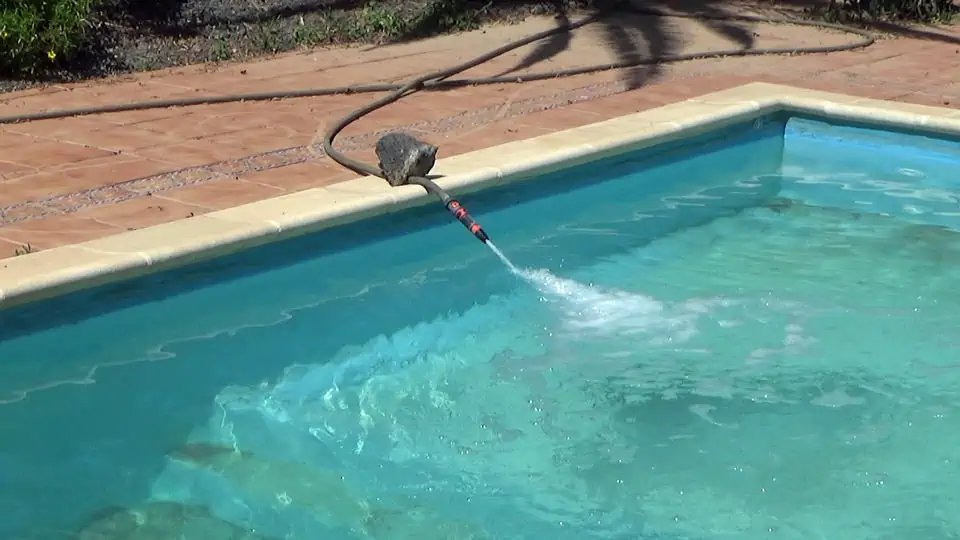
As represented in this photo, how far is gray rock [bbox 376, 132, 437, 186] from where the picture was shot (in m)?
6.05

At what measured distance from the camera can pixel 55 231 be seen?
5.57 m

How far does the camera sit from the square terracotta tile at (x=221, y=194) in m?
6.04

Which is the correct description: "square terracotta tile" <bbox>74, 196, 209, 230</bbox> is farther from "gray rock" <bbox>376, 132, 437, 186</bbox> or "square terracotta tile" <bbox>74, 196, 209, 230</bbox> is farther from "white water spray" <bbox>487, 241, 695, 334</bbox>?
"white water spray" <bbox>487, 241, 695, 334</bbox>

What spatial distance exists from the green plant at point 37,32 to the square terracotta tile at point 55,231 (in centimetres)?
290

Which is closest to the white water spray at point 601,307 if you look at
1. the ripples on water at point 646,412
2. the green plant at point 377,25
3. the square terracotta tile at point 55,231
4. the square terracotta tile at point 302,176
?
the ripples on water at point 646,412

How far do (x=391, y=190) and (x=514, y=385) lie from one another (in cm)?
128

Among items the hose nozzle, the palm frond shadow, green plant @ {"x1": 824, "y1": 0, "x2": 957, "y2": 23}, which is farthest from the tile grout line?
green plant @ {"x1": 824, "y1": 0, "x2": 957, "y2": 23}

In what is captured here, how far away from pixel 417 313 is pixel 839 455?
194 cm

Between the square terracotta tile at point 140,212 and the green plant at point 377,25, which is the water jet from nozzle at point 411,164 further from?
the green plant at point 377,25

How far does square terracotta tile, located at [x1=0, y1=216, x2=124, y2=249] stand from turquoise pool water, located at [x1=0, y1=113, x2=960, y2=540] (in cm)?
51

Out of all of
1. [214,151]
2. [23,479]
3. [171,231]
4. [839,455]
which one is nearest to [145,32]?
[214,151]

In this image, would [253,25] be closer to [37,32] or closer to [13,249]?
[37,32]

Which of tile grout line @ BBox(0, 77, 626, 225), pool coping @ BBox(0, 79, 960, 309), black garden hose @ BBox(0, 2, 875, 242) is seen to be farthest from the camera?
black garden hose @ BBox(0, 2, 875, 242)

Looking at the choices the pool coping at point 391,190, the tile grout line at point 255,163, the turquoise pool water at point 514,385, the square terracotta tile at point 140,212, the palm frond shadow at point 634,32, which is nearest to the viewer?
the turquoise pool water at point 514,385
